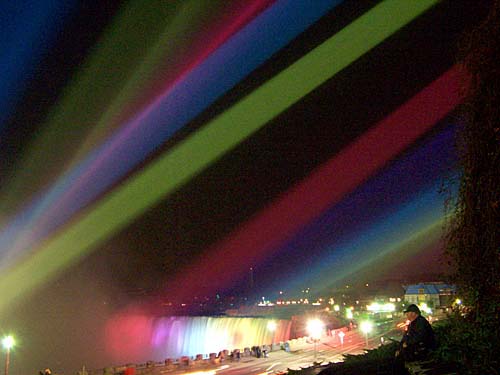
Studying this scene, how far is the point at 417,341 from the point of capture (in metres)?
6.89

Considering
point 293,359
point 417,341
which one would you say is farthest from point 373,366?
point 293,359

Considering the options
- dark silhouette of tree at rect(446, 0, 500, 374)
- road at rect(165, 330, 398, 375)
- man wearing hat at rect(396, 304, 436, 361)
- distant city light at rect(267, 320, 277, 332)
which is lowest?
road at rect(165, 330, 398, 375)

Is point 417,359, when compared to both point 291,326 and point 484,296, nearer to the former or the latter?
point 484,296

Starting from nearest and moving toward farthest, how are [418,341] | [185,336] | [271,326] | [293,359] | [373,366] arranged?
[418,341] → [373,366] → [293,359] → [271,326] → [185,336]

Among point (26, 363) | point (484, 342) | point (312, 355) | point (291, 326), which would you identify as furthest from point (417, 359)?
point (26, 363)

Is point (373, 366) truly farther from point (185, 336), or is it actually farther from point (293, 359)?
point (185, 336)

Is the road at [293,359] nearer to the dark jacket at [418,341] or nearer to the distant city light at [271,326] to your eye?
the dark jacket at [418,341]

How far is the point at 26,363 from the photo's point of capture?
298 feet

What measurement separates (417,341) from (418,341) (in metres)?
0.01

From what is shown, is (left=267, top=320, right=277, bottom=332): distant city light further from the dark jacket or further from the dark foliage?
the dark jacket

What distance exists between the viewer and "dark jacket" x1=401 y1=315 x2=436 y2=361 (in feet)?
22.3

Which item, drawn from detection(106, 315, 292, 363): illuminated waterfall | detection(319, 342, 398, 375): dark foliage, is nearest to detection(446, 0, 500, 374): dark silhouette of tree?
detection(319, 342, 398, 375): dark foliage

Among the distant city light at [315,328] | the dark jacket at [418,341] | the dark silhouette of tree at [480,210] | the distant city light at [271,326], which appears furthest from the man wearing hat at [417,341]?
the distant city light at [271,326]

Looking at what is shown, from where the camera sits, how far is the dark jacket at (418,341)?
6.81m
